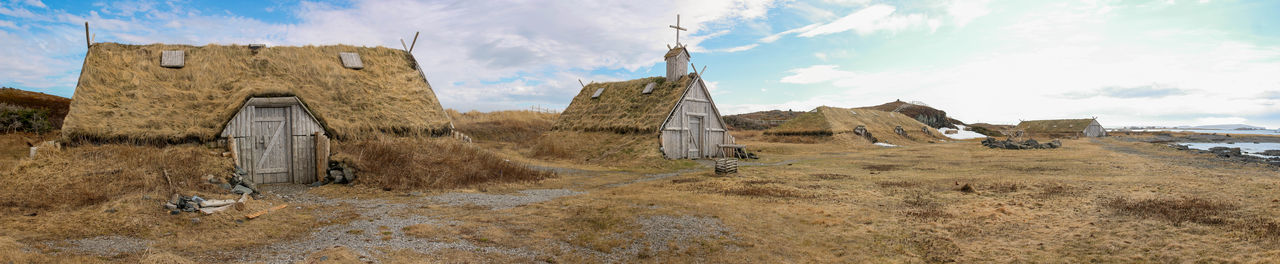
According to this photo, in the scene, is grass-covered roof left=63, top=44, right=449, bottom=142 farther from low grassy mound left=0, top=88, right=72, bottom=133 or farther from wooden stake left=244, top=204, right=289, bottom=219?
low grassy mound left=0, top=88, right=72, bottom=133

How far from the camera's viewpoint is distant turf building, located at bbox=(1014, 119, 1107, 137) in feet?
253

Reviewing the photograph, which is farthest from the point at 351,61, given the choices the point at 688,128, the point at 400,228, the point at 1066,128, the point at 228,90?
the point at 1066,128

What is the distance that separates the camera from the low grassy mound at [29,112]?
85.5ft

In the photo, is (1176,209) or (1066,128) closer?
(1176,209)

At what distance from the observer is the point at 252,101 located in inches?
664

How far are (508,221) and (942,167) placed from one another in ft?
64.4

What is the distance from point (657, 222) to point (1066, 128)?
9106cm

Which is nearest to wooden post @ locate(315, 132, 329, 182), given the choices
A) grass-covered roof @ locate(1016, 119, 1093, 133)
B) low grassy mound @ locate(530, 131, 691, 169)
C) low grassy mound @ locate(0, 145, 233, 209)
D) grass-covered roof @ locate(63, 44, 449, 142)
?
grass-covered roof @ locate(63, 44, 449, 142)

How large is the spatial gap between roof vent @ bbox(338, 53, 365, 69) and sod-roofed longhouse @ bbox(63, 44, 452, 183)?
0.04 metres

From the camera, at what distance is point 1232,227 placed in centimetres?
920

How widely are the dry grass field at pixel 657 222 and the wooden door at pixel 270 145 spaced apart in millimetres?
1163

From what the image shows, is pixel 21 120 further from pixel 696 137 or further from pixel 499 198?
pixel 696 137

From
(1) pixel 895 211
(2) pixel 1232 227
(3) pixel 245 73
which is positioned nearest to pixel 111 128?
(3) pixel 245 73

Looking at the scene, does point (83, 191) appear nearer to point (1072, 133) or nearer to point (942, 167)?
point (942, 167)
